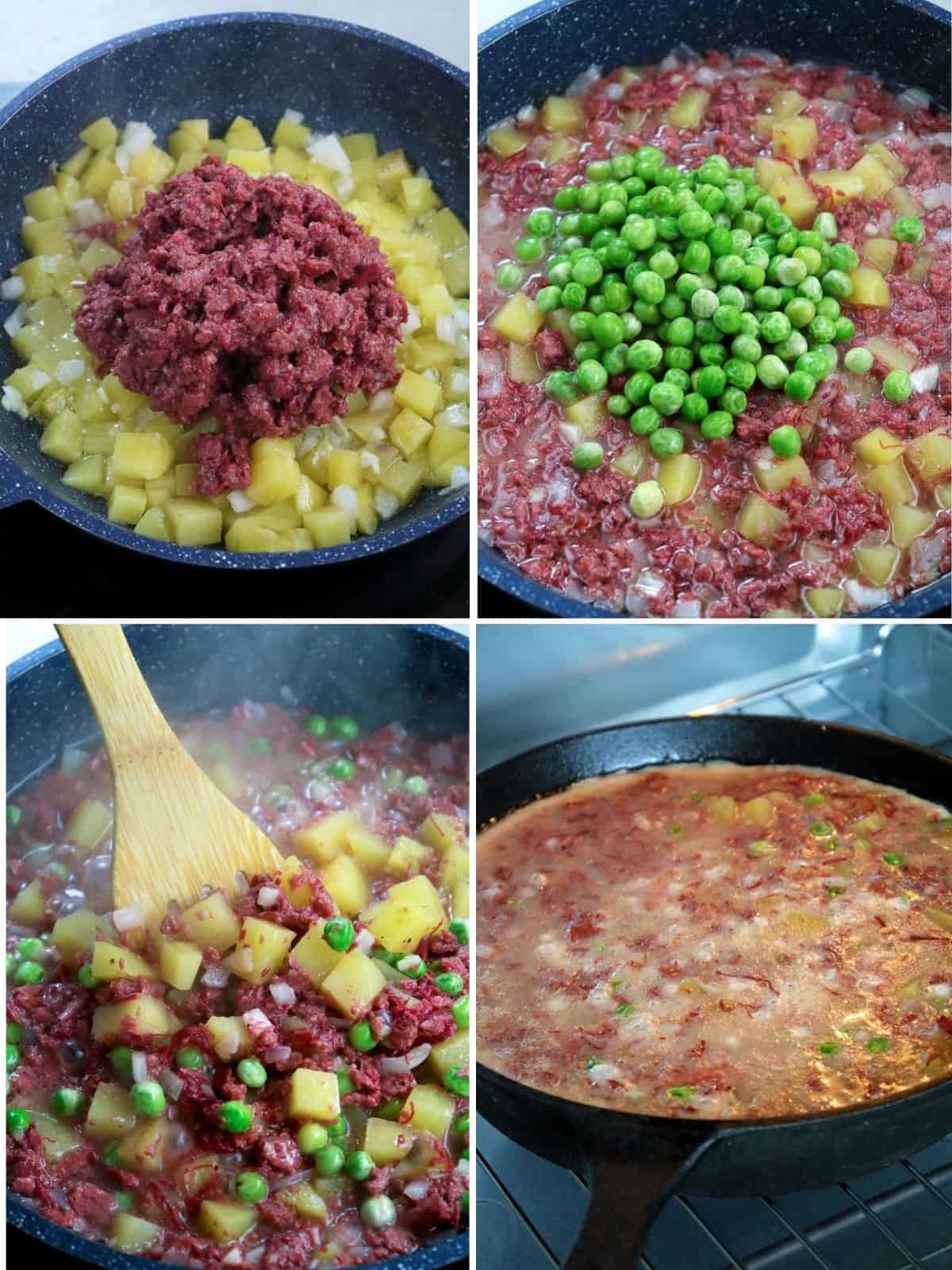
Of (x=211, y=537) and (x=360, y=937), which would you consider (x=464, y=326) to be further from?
(x=360, y=937)

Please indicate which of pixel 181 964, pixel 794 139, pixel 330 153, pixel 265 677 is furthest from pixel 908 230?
pixel 181 964

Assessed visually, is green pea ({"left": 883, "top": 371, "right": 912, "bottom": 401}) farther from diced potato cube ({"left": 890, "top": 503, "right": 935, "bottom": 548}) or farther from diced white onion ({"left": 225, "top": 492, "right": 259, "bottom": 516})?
diced white onion ({"left": 225, "top": 492, "right": 259, "bottom": 516})

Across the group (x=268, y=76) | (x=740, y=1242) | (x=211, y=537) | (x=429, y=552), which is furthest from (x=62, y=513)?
(x=740, y=1242)

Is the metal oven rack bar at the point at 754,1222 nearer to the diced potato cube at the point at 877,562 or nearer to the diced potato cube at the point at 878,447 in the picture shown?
the diced potato cube at the point at 877,562

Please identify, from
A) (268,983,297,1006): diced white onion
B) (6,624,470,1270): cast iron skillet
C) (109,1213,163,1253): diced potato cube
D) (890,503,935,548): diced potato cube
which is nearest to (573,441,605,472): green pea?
(6,624,470,1270): cast iron skillet

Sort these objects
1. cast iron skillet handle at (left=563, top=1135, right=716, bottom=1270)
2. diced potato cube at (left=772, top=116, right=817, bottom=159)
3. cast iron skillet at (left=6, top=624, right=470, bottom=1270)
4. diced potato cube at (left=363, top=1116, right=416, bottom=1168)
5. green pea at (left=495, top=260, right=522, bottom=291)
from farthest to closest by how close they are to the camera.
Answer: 1. diced potato cube at (left=772, top=116, right=817, bottom=159)
2. green pea at (left=495, top=260, right=522, bottom=291)
3. cast iron skillet at (left=6, top=624, right=470, bottom=1270)
4. diced potato cube at (left=363, top=1116, right=416, bottom=1168)
5. cast iron skillet handle at (left=563, top=1135, right=716, bottom=1270)

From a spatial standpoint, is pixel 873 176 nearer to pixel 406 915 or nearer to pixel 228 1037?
pixel 406 915

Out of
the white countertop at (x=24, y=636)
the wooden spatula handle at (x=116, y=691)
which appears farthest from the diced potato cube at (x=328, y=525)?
the wooden spatula handle at (x=116, y=691)
